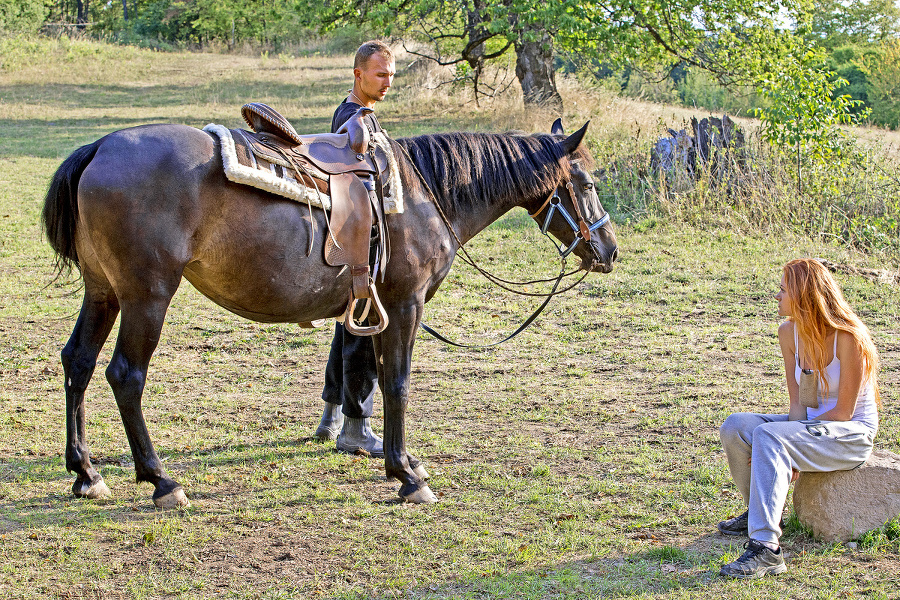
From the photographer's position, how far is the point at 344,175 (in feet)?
12.2

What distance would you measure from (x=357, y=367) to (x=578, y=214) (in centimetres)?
160

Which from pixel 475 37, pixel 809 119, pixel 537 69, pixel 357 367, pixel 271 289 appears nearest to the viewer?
pixel 271 289

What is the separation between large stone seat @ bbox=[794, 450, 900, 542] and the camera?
10.8 ft

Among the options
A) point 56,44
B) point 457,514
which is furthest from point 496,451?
point 56,44

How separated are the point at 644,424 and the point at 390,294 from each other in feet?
6.51

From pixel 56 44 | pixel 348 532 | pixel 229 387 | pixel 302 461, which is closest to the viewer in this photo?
pixel 348 532

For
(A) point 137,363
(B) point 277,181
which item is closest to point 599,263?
(B) point 277,181

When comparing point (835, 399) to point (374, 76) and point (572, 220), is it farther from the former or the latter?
point (374, 76)

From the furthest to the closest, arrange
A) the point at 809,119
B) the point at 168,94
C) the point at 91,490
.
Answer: the point at 168,94, the point at 809,119, the point at 91,490

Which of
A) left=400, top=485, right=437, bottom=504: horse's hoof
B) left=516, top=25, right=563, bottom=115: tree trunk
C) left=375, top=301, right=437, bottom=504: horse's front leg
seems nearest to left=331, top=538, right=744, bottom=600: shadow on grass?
left=400, top=485, right=437, bottom=504: horse's hoof

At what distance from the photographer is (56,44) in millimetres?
25453

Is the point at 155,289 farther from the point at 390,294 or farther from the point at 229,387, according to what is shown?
the point at 229,387

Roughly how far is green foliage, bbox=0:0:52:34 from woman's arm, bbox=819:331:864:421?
31575mm

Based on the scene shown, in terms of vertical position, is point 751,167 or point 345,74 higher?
point 345,74
